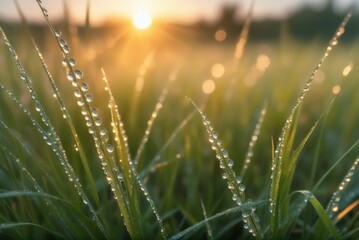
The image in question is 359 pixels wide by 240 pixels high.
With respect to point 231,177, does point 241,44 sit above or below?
above

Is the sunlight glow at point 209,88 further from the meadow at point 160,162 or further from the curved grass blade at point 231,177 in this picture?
the curved grass blade at point 231,177

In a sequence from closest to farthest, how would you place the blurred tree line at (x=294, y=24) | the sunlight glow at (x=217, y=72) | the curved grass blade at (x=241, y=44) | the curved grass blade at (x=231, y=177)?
the curved grass blade at (x=231, y=177), the curved grass blade at (x=241, y=44), the sunlight glow at (x=217, y=72), the blurred tree line at (x=294, y=24)

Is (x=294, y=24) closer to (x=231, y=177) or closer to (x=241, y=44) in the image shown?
(x=241, y=44)

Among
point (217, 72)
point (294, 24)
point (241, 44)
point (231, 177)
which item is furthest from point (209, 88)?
point (294, 24)

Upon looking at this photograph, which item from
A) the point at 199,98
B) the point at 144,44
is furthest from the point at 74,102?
the point at 144,44

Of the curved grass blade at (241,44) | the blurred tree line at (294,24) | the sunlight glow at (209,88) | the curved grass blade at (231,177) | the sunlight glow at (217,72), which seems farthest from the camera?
the blurred tree line at (294,24)

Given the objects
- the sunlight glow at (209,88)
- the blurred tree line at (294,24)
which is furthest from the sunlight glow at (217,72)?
the blurred tree line at (294,24)

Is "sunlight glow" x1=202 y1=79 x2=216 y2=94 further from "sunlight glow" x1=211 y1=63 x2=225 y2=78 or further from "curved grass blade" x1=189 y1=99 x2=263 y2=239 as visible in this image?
"curved grass blade" x1=189 y1=99 x2=263 y2=239

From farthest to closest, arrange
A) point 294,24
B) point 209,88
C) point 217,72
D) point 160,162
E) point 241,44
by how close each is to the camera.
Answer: point 294,24
point 217,72
point 209,88
point 241,44
point 160,162

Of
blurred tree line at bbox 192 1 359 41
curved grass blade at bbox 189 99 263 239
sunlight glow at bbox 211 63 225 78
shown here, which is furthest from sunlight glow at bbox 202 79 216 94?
blurred tree line at bbox 192 1 359 41

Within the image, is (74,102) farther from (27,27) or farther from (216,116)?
(216,116)
